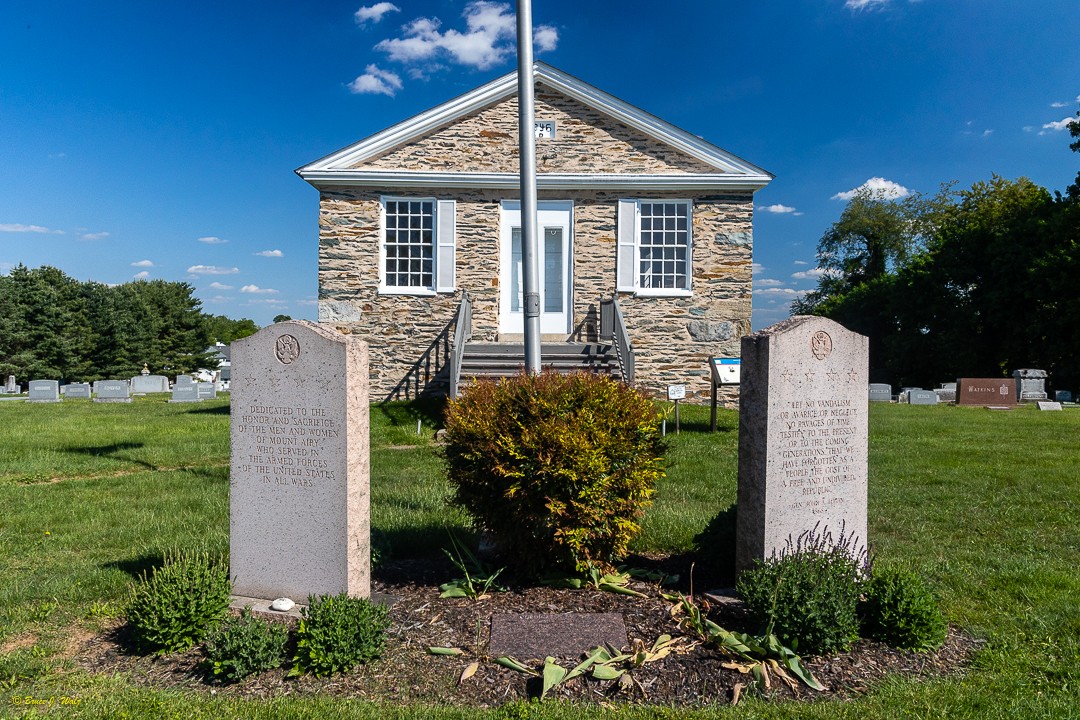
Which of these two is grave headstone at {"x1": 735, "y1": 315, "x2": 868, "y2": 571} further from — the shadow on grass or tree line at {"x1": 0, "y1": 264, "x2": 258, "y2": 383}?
tree line at {"x1": 0, "y1": 264, "x2": 258, "y2": 383}

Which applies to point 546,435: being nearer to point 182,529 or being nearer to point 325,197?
point 182,529

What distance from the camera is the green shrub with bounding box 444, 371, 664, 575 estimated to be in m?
4.33

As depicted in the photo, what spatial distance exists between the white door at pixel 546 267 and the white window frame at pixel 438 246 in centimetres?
115

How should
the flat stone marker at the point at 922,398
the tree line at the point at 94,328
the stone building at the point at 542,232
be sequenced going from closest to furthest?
the stone building at the point at 542,232, the flat stone marker at the point at 922,398, the tree line at the point at 94,328

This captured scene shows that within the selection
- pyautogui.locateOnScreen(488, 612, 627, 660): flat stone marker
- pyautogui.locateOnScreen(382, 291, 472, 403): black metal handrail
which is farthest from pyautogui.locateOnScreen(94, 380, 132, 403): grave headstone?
pyautogui.locateOnScreen(488, 612, 627, 660): flat stone marker

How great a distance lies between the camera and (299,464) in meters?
4.38

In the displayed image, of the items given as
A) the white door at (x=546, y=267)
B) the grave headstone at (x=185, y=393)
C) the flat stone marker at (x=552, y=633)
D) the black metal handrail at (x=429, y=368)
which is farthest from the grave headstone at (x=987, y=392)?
the grave headstone at (x=185, y=393)

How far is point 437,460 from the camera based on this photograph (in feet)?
32.6

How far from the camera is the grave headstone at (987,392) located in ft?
62.0

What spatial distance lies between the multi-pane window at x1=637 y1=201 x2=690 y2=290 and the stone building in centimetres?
3

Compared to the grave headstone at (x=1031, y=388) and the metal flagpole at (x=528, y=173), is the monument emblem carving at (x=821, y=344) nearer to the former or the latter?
the metal flagpole at (x=528, y=173)

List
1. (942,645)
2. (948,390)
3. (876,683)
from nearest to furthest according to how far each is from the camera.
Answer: (876,683) → (942,645) → (948,390)

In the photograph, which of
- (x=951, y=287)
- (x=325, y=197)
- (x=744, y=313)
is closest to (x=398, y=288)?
(x=325, y=197)

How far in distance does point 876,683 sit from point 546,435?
89.7 inches
